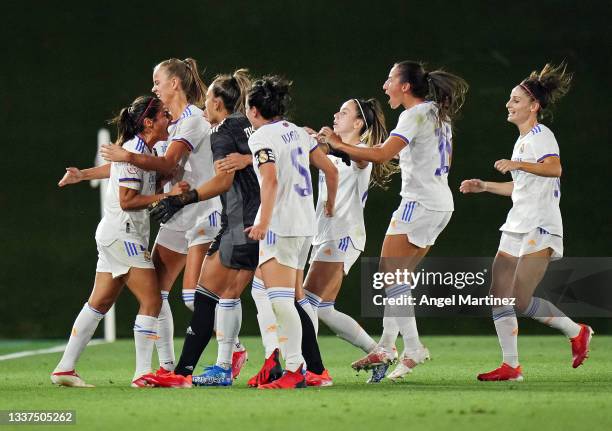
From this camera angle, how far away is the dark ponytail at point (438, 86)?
6.33m

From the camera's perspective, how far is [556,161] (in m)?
6.50

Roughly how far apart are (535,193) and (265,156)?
201 cm

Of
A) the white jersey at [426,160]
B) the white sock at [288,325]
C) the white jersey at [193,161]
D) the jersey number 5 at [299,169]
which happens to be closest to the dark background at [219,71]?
the white jersey at [426,160]

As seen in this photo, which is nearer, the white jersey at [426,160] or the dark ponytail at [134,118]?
the dark ponytail at [134,118]

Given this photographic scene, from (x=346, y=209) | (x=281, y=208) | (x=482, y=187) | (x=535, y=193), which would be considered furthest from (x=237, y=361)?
(x=535, y=193)

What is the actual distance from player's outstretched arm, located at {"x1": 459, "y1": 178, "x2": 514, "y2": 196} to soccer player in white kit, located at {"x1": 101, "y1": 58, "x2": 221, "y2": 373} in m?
1.45

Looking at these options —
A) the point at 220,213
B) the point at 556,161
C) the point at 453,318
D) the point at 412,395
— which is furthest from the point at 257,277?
the point at 453,318

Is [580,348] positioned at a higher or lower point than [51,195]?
lower

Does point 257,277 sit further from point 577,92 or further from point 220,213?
point 577,92

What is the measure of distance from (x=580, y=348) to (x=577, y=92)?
474cm

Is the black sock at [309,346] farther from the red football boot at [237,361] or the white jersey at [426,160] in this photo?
the white jersey at [426,160]

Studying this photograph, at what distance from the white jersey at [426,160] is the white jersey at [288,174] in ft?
2.96

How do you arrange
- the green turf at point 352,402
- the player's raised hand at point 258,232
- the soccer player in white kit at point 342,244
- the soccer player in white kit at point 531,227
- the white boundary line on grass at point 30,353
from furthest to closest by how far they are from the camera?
the white boundary line on grass at point 30,353
the soccer player in white kit at point 531,227
the soccer player in white kit at point 342,244
the player's raised hand at point 258,232
the green turf at point 352,402

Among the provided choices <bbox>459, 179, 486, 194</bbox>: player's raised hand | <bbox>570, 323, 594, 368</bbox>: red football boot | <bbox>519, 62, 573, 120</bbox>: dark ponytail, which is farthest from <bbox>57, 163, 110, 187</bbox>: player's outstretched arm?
<bbox>570, 323, 594, 368</bbox>: red football boot
